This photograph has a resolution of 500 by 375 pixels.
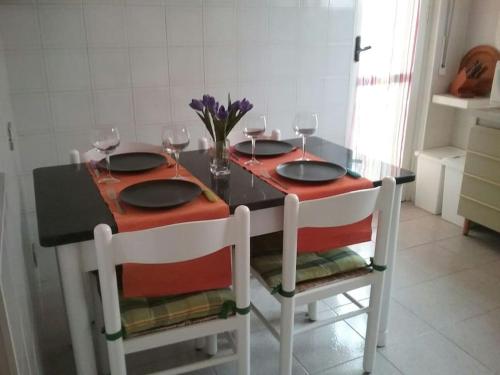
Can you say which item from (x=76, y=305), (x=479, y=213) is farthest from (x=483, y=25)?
(x=76, y=305)

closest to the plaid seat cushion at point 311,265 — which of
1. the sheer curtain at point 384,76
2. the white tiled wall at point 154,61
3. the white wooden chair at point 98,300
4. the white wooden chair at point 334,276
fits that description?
the white wooden chair at point 334,276

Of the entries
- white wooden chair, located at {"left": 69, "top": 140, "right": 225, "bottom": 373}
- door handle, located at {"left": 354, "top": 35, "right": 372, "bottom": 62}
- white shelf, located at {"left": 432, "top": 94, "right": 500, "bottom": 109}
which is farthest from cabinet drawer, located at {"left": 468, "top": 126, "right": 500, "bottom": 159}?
white wooden chair, located at {"left": 69, "top": 140, "right": 225, "bottom": 373}

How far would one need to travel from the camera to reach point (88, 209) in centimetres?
143

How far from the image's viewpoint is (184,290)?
4.67ft

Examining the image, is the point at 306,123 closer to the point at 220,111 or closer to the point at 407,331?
the point at 220,111

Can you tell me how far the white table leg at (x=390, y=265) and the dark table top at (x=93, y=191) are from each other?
0.34 ft

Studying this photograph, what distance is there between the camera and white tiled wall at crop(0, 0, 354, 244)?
2238mm

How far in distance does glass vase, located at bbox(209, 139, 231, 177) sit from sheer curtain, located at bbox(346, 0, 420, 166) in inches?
67.3

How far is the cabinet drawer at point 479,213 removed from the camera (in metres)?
2.84

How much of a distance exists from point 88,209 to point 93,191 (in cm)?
16

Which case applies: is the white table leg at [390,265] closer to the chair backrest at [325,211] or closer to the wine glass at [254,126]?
the chair backrest at [325,211]

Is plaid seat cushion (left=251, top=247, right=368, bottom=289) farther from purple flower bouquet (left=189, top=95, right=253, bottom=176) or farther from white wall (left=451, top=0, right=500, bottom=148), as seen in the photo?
white wall (left=451, top=0, right=500, bottom=148)

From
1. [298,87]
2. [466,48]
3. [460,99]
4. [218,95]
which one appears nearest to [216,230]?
[218,95]

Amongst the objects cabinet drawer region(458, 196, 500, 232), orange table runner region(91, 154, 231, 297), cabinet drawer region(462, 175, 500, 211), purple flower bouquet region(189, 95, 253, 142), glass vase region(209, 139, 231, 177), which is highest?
purple flower bouquet region(189, 95, 253, 142)
